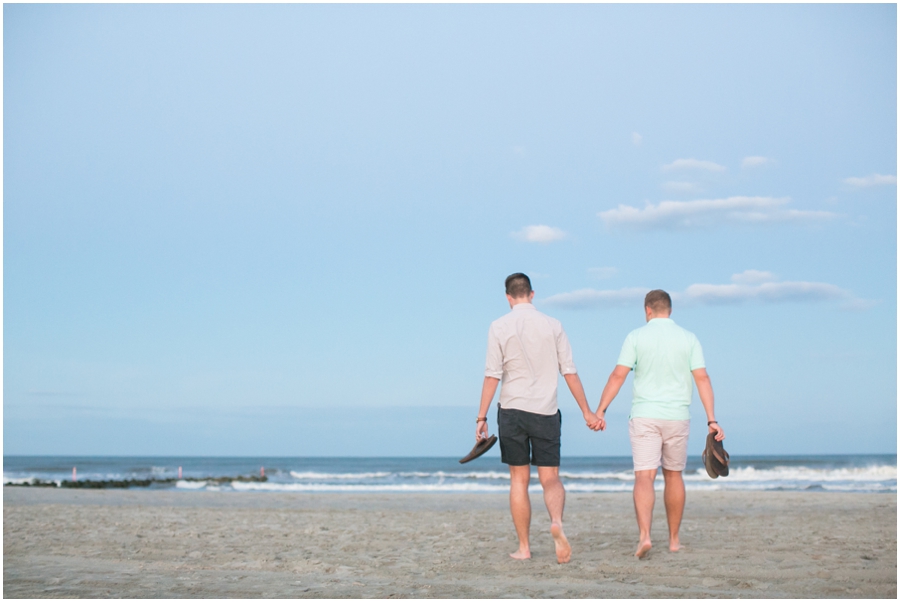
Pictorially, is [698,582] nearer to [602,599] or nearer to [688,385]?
[602,599]

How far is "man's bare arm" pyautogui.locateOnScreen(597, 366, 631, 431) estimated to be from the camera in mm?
5195

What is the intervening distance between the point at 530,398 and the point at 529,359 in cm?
26

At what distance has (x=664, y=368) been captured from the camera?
523cm

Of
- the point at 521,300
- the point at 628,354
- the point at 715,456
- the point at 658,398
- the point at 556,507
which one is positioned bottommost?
the point at 556,507

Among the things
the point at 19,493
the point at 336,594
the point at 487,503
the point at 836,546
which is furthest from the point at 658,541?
the point at 19,493

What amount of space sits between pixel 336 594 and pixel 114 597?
1.15m

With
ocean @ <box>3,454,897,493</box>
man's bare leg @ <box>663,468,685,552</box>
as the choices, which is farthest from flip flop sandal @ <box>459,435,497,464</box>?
ocean @ <box>3,454,897,493</box>

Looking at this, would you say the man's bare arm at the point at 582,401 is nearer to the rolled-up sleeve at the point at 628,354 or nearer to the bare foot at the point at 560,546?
the rolled-up sleeve at the point at 628,354

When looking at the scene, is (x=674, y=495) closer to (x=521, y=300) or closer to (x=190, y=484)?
(x=521, y=300)

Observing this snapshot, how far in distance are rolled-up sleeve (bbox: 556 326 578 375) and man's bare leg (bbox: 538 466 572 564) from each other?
0.65 metres

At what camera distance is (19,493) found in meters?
14.3

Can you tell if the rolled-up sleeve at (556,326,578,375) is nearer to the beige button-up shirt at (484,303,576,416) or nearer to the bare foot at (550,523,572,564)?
the beige button-up shirt at (484,303,576,416)

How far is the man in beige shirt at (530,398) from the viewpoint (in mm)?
5062

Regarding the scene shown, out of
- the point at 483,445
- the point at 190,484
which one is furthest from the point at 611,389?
the point at 190,484
